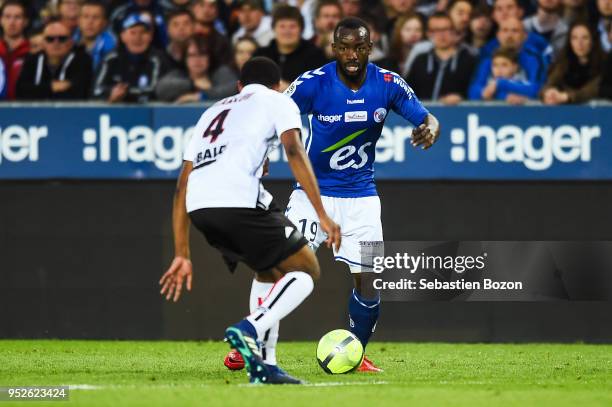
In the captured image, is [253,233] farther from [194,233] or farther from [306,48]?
[306,48]

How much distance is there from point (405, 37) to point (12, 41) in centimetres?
444

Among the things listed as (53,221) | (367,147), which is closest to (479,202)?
(367,147)

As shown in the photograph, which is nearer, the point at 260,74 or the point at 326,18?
the point at 260,74

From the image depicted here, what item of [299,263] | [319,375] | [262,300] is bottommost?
[319,375]

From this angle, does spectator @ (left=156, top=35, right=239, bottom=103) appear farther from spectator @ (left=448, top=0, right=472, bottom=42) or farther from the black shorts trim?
the black shorts trim

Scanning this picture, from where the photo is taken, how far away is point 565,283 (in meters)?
12.8

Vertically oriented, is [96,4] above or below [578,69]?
above

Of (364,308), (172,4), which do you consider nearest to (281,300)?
(364,308)

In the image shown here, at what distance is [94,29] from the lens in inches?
575

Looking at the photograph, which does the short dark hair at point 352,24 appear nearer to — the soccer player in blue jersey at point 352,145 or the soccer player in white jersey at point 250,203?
the soccer player in blue jersey at point 352,145

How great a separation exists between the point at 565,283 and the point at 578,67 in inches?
87.4

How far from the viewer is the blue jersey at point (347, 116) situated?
9945 millimetres

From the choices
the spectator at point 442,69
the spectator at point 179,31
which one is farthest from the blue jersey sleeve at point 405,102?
the spectator at point 179,31

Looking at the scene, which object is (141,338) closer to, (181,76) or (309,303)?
(309,303)
